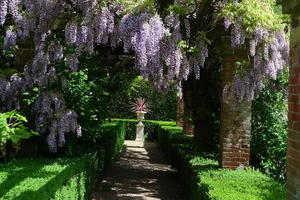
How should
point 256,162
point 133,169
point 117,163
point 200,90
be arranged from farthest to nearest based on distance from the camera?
point 117,163
point 133,169
point 200,90
point 256,162

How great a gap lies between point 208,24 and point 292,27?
11.5 feet

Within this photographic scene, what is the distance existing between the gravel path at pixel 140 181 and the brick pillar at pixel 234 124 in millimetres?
1853

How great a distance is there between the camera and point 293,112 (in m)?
2.86

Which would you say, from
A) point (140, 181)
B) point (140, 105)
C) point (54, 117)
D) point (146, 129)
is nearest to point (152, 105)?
point (140, 105)

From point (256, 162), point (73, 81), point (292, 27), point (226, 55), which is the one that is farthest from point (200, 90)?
point (292, 27)

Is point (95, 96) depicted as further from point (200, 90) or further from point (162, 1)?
point (200, 90)

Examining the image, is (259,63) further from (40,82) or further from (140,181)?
(140,181)

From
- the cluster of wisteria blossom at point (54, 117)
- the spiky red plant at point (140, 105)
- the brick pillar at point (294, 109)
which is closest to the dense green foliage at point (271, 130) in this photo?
the cluster of wisteria blossom at point (54, 117)

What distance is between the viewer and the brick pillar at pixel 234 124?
20.7 ft

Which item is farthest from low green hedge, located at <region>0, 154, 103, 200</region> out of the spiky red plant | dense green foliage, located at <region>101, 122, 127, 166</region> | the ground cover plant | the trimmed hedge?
the spiky red plant

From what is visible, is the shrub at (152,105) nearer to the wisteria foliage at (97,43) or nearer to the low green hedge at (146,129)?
the low green hedge at (146,129)

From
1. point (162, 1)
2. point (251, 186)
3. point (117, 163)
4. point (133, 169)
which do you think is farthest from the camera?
point (117, 163)

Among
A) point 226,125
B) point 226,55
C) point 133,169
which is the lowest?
point 133,169

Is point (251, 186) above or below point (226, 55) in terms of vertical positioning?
below
